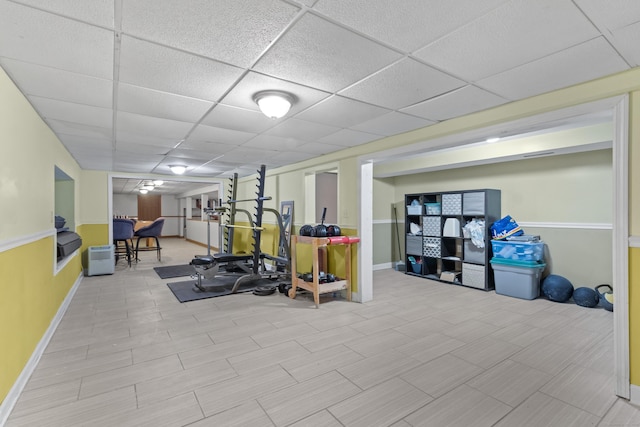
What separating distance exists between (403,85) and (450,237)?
12.5 feet

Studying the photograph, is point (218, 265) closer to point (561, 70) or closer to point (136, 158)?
point (136, 158)

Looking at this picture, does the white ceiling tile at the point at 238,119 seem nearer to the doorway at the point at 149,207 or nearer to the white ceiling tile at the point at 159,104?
the white ceiling tile at the point at 159,104

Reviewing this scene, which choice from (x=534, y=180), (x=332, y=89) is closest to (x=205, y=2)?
(x=332, y=89)

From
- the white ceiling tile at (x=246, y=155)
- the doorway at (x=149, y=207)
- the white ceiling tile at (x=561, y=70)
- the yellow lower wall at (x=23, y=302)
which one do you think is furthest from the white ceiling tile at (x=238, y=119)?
the doorway at (x=149, y=207)

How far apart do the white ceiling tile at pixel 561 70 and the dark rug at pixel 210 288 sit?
4.12m

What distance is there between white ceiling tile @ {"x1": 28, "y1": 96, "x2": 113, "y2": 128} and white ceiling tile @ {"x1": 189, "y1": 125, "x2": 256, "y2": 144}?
2.72 feet

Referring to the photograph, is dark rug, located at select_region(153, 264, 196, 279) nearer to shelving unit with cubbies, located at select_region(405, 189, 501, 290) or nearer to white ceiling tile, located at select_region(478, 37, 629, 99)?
shelving unit with cubbies, located at select_region(405, 189, 501, 290)

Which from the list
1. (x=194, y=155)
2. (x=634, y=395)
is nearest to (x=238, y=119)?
(x=194, y=155)

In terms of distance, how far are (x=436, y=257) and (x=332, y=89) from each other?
4.15m

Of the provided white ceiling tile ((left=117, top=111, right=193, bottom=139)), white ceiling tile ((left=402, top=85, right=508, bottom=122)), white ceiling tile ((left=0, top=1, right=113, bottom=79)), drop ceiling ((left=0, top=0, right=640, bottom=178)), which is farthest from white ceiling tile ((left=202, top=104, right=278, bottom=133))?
white ceiling tile ((left=402, top=85, right=508, bottom=122))

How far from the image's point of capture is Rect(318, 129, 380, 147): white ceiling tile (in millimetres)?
3531

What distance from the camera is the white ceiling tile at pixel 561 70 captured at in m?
1.75

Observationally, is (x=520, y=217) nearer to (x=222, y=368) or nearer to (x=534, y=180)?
(x=534, y=180)

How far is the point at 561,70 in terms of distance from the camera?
197 cm
